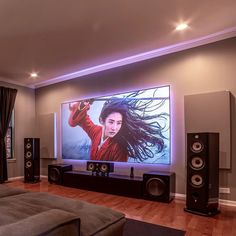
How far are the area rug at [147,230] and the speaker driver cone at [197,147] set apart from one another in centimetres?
109

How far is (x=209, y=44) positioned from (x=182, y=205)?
8.52 feet

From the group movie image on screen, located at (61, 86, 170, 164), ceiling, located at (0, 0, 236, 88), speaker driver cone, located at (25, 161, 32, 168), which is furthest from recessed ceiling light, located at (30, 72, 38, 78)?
speaker driver cone, located at (25, 161, 32, 168)

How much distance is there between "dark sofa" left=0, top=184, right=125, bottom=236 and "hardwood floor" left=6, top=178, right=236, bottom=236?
136cm

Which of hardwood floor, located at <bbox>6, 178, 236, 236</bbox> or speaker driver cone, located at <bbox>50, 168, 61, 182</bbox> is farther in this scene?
speaker driver cone, located at <bbox>50, 168, 61, 182</bbox>

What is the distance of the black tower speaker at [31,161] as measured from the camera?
513 centimetres

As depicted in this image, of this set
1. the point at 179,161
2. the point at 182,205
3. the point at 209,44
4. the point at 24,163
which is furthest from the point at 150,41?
the point at 24,163

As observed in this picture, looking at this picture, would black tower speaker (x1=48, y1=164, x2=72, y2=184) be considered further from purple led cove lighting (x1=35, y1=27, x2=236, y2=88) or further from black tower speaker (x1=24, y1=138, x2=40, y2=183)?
purple led cove lighting (x1=35, y1=27, x2=236, y2=88)

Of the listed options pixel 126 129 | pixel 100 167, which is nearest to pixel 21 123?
pixel 100 167

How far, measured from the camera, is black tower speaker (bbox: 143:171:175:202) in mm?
3406

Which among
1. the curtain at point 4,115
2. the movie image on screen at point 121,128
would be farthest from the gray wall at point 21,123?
the movie image on screen at point 121,128

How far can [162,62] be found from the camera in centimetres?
390

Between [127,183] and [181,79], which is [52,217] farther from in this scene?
[181,79]

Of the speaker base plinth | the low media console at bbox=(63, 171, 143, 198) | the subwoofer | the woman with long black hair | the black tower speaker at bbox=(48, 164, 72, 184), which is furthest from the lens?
the black tower speaker at bbox=(48, 164, 72, 184)

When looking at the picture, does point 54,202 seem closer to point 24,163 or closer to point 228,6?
point 228,6
